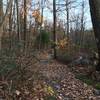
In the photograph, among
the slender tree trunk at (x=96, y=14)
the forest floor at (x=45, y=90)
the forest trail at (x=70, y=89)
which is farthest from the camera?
the slender tree trunk at (x=96, y=14)

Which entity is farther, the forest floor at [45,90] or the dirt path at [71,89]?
the dirt path at [71,89]

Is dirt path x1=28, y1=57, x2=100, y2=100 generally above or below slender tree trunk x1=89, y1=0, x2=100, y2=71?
below

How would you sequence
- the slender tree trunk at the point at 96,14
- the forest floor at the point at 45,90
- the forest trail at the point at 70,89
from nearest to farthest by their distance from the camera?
the forest floor at the point at 45,90 → the forest trail at the point at 70,89 → the slender tree trunk at the point at 96,14

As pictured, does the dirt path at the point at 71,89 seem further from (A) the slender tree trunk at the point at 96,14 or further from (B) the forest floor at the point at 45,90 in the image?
(A) the slender tree trunk at the point at 96,14

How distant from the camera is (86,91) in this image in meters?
10.3

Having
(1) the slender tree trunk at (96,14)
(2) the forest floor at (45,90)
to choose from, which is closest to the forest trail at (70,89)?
(2) the forest floor at (45,90)

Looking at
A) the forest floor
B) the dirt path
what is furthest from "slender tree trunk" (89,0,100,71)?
the forest floor

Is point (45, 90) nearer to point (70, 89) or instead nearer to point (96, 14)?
point (70, 89)

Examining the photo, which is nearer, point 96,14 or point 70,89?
point 70,89

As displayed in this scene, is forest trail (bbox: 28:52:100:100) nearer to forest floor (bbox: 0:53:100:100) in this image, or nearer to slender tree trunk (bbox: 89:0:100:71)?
forest floor (bbox: 0:53:100:100)

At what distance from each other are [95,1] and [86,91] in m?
5.31

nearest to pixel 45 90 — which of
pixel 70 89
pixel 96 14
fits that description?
pixel 70 89

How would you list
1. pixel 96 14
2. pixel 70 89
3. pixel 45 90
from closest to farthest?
pixel 45 90 < pixel 70 89 < pixel 96 14

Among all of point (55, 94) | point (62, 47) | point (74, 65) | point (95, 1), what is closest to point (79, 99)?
point (55, 94)
